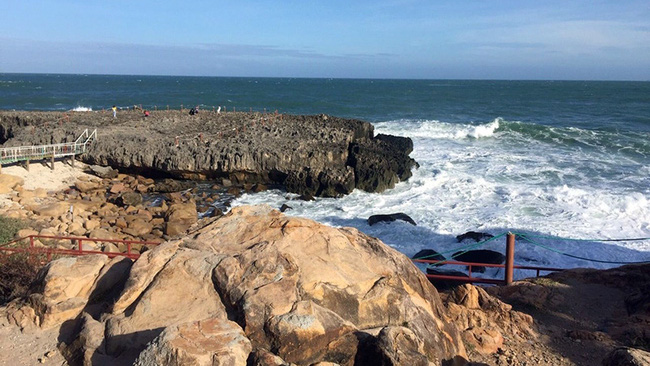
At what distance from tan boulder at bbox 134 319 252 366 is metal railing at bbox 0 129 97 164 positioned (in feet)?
70.9

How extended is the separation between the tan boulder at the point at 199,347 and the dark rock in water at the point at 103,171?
22.2 metres

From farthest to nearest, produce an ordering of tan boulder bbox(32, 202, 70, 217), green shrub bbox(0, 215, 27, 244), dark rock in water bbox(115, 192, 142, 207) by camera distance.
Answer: dark rock in water bbox(115, 192, 142, 207), tan boulder bbox(32, 202, 70, 217), green shrub bbox(0, 215, 27, 244)

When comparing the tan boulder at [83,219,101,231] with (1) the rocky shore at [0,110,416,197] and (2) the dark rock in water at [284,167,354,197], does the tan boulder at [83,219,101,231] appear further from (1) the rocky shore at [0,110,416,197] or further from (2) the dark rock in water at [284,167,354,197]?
(2) the dark rock in water at [284,167,354,197]

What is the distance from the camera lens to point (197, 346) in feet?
16.5

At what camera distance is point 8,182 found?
2072 centimetres

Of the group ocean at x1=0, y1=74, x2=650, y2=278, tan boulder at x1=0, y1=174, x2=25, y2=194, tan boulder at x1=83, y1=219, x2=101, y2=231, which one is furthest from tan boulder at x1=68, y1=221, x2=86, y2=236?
ocean at x1=0, y1=74, x2=650, y2=278

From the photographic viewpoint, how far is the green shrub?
47.8 feet

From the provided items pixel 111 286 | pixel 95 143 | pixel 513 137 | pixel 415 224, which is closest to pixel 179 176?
pixel 95 143

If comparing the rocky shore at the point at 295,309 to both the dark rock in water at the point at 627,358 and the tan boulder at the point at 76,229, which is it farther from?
the tan boulder at the point at 76,229

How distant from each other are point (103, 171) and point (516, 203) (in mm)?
20402

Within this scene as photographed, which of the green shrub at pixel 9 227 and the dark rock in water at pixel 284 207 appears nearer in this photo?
the green shrub at pixel 9 227

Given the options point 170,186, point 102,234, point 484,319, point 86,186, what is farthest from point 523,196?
point 86,186

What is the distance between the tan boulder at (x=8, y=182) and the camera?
20236 millimetres

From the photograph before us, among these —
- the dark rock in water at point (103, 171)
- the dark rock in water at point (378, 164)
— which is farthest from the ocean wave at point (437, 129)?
the dark rock in water at point (103, 171)
